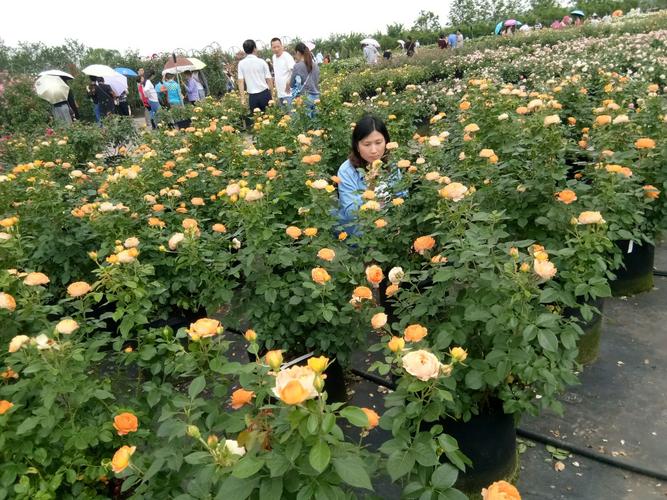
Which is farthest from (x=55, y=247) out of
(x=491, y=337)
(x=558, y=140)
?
(x=558, y=140)

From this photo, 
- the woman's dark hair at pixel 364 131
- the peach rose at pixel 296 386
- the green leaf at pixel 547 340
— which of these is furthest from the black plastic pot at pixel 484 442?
the woman's dark hair at pixel 364 131

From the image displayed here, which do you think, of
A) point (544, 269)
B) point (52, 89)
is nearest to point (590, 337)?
point (544, 269)

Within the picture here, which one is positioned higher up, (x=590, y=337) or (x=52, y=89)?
(x=52, y=89)

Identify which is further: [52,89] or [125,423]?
[52,89]

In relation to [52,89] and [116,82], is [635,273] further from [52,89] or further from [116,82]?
[116,82]

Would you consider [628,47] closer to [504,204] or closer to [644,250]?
[644,250]

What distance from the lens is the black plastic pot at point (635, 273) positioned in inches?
115

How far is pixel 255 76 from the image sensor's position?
22.8 feet

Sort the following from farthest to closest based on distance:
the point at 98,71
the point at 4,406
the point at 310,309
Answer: the point at 98,71 → the point at 310,309 → the point at 4,406

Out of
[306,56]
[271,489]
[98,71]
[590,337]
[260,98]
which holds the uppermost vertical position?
[98,71]

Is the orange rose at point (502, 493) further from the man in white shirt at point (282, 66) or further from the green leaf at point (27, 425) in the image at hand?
the man in white shirt at point (282, 66)

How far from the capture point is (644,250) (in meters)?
2.90

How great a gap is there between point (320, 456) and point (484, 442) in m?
1.11

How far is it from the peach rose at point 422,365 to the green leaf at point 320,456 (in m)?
0.27
